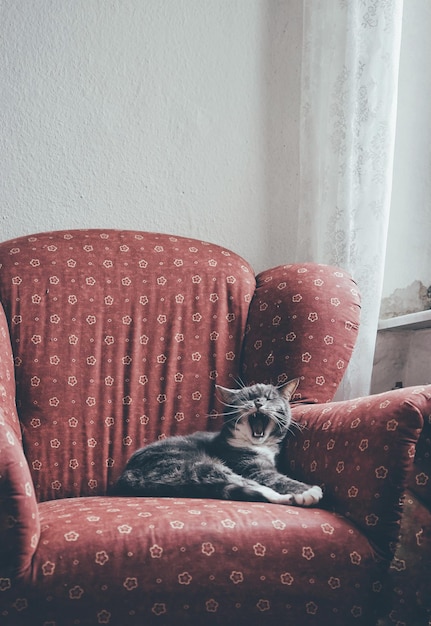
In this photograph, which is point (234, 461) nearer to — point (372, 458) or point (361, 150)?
point (372, 458)

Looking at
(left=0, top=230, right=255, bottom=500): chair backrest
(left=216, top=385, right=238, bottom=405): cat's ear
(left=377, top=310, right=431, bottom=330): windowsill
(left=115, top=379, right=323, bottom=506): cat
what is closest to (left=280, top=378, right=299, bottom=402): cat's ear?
(left=115, top=379, right=323, bottom=506): cat

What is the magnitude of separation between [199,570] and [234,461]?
461 mm

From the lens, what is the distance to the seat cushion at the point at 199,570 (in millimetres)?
1064

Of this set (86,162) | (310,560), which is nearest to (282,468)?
(310,560)

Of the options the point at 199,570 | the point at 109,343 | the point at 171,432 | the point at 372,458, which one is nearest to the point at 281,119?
the point at 109,343

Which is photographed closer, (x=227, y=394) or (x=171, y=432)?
(x=227, y=394)

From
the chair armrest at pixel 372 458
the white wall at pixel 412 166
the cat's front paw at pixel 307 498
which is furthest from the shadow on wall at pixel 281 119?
the cat's front paw at pixel 307 498

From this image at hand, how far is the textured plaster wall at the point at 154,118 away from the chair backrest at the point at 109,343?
0.95ft

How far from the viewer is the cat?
4.48ft

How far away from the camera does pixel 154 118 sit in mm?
2172

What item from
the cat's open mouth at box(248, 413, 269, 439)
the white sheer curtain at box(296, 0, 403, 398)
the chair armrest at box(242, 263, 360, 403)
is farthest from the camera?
the white sheer curtain at box(296, 0, 403, 398)

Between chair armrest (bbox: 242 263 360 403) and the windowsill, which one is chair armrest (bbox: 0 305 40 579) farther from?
the windowsill

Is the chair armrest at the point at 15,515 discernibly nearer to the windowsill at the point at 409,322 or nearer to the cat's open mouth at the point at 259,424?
the cat's open mouth at the point at 259,424

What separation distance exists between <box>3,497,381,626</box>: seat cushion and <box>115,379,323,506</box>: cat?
0.58ft
